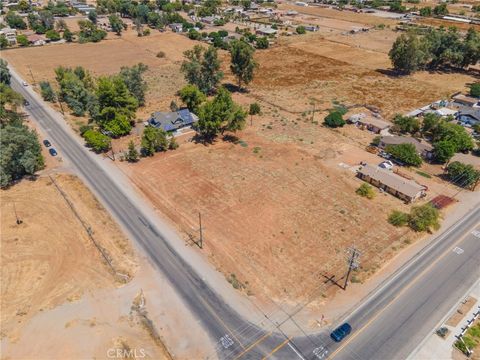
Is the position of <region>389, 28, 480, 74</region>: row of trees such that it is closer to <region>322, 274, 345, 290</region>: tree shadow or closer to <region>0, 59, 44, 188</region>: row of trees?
<region>322, 274, 345, 290</region>: tree shadow

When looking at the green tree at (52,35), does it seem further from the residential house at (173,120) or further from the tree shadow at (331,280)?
the tree shadow at (331,280)

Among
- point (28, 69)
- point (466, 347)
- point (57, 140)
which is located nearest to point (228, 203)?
point (466, 347)

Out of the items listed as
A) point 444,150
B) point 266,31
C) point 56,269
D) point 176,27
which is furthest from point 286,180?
point 176,27

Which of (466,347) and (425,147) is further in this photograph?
(425,147)

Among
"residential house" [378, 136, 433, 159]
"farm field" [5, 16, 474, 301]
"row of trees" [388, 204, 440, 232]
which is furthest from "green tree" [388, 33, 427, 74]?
"row of trees" [388, 204, 440, 232]

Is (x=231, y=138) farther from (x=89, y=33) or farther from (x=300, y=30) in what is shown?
(x=89, y=33)

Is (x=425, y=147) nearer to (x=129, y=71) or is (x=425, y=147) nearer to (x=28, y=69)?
(x=129, y=71)
